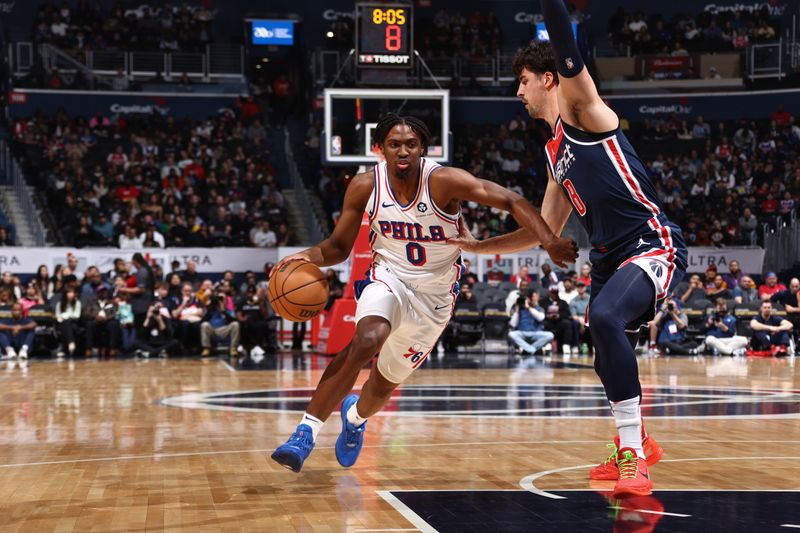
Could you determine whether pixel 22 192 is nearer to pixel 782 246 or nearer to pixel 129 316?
pixel 129 316

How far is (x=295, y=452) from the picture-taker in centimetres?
511

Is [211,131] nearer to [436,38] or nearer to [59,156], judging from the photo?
[59,156]

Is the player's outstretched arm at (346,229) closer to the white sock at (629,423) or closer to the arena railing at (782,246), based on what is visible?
the white sock at (629,423)

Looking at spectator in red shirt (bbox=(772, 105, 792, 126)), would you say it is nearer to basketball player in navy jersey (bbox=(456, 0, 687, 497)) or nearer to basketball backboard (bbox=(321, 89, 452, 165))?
basketball backboard (bbox=(321, 89, 452, 165))

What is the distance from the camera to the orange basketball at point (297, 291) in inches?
224

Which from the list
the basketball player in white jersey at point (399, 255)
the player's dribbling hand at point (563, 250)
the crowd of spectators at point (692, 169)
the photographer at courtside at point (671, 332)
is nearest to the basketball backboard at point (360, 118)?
the photographer at courtside at point (671, 332)

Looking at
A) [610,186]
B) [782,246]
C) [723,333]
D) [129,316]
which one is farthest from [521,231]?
[782,246]

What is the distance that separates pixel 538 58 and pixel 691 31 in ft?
87.3

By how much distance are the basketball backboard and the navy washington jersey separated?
1206cm

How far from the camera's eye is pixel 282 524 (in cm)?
435

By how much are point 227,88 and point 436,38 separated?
6.32 metres

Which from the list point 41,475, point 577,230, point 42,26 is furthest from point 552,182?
point 42,26

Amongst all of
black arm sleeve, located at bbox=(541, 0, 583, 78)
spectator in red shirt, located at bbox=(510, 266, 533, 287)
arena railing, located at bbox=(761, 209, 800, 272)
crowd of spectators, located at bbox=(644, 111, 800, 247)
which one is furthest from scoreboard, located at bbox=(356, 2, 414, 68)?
black arm sleeve, located at bbox=(541, 0, 583, 78)

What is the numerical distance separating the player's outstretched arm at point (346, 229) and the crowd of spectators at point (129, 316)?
39.2 feet
